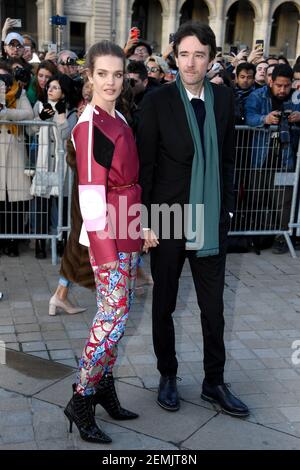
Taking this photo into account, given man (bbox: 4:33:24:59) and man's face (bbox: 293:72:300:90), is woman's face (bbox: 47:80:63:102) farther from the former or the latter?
man's face (bbox: 293:72:300:90)

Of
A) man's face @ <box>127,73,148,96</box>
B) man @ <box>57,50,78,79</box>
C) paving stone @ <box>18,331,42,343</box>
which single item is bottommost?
paving stone @ <box>18,331,42,343</box>

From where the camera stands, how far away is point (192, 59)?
3.10 metres

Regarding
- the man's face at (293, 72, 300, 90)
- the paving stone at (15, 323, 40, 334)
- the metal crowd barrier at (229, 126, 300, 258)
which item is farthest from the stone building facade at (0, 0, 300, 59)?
the paving stone at (15, 323, 40, 334)

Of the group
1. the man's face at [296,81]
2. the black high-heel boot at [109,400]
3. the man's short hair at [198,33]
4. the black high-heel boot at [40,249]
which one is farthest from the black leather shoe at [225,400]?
the man's face at [296,81]

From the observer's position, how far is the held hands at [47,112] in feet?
20.7

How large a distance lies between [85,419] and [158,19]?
65474 mm

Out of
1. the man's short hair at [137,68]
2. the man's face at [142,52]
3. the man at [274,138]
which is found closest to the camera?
the man's short hair at [137,68]

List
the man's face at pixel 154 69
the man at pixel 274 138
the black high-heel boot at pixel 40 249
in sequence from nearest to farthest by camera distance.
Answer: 1. the black high-heel boot at pixel 40 249
2. the man at pixel 274 138
3. the man's face at pixel 154 69

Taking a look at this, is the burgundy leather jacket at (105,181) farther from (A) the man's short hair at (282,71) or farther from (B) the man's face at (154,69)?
(B) the man's face at (154,69)

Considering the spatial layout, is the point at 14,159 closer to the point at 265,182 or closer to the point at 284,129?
the point at 265,182

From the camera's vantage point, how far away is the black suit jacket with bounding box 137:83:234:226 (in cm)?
316

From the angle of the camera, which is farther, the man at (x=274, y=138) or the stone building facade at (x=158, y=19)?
the stone building facade at (x=158, y=19)

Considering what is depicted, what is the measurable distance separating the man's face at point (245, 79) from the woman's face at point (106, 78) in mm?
5087

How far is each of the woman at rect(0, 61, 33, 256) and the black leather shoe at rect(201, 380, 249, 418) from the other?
367cm
